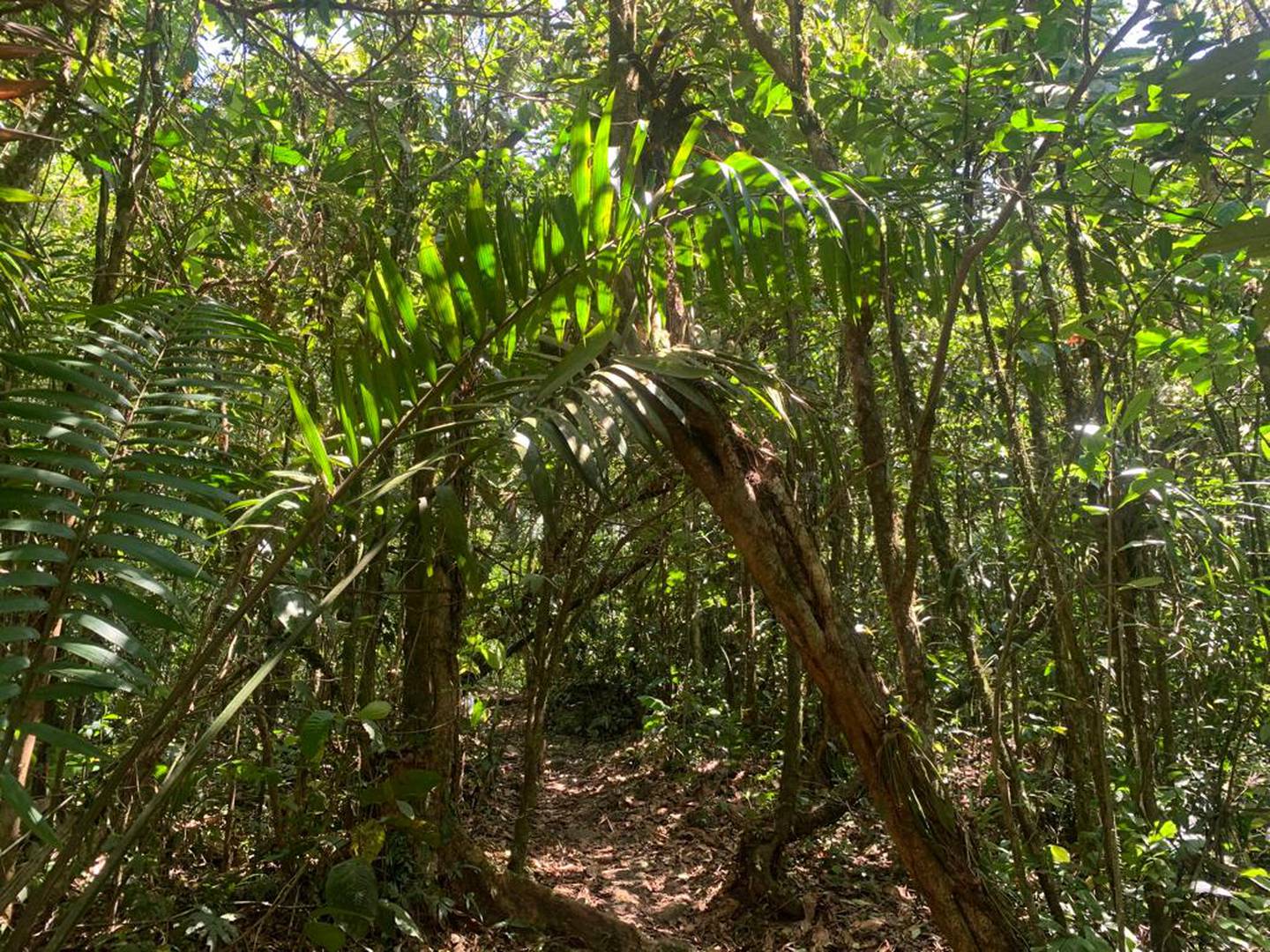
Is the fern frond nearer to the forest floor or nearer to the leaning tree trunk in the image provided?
the leaning tree trunk

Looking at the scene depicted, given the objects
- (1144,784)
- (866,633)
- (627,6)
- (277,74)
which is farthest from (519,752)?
(627,6)

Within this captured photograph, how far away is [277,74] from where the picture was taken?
4398 millimetres

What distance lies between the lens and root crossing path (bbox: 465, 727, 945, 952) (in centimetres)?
362

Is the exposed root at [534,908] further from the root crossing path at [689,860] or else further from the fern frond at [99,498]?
the fern frond at [99,498]

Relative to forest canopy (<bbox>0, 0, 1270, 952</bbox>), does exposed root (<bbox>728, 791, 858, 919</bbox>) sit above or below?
below

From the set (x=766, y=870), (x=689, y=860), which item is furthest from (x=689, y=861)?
(x=766, y=870)

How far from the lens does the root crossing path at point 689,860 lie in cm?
362

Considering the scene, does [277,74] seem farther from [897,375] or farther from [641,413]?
[641,413]

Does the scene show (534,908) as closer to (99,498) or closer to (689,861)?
(689,861)

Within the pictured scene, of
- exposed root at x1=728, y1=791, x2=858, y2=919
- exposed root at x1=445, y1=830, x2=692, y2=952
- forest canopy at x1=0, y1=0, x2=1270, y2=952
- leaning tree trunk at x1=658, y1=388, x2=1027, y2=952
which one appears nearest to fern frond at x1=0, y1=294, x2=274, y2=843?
forest canopy at x1=0, y1=0, x2=1270, y2=952

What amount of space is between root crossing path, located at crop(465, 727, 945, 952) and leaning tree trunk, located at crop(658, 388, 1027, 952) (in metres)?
1.49

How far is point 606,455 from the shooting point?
188 cm

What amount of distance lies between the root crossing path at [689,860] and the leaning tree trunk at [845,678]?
4.88 feet

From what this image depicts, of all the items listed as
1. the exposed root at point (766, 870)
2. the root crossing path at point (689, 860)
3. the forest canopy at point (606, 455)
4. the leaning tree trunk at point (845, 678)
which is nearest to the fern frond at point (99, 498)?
the forest canopy at point (606, 455)
